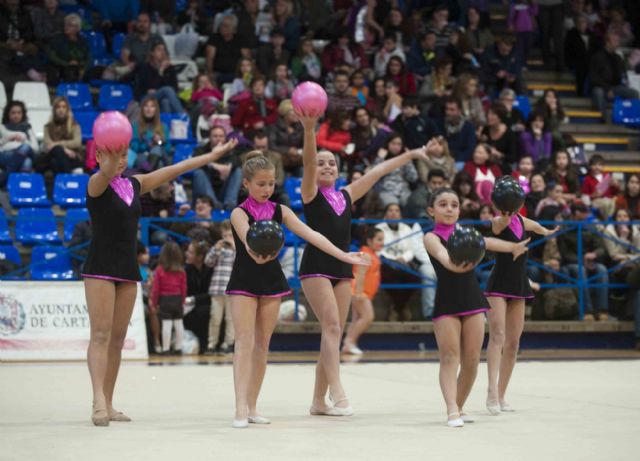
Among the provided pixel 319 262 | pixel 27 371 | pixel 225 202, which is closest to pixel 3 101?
pixel 225 202

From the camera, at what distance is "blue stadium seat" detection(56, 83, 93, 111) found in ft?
54.7

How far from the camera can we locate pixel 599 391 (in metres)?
8.77

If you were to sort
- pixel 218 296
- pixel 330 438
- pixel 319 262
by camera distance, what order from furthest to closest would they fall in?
pixel 218 296, pixel 319 262, pixel 330 438

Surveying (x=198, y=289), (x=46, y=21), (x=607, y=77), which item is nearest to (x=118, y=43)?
(x=46, y=21)

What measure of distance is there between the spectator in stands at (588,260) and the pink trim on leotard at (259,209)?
318 inches

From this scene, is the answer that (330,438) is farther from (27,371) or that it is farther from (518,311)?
(27,371)

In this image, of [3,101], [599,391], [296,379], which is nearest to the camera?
[599,391]

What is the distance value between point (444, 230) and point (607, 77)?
1373cm

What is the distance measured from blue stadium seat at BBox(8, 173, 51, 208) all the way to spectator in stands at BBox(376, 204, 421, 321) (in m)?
4.60

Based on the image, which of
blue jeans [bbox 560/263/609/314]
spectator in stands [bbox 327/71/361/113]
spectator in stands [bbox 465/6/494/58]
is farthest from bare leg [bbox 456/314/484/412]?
spectator in stands [bbox 465/6/494/58]

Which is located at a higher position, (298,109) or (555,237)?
(298,109)

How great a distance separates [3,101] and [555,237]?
8279 mm

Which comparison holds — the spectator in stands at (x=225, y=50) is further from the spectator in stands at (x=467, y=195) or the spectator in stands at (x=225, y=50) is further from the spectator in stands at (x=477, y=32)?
the spectator in stands at (x=467, y=195)

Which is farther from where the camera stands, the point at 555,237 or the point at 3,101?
the point at 3,101
